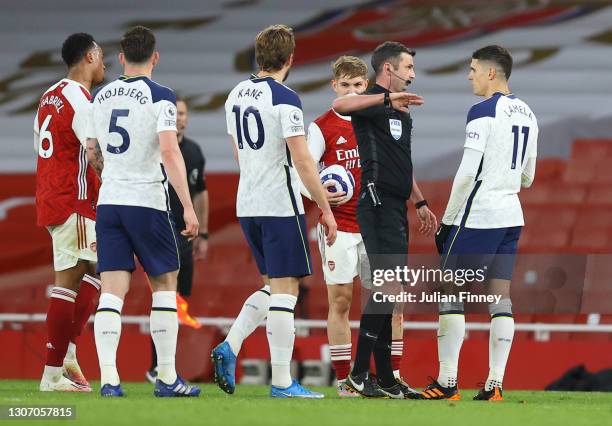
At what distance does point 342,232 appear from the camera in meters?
7.69

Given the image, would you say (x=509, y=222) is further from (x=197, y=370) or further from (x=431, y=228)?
(x=197, y=370)

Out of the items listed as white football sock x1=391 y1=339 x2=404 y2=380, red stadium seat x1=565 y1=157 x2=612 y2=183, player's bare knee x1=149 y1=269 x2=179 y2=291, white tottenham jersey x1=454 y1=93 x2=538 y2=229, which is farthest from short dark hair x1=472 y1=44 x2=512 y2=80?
red stadium seat x1=565 y1=157 x2=612 y2=183

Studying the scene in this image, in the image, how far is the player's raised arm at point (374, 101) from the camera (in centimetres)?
674

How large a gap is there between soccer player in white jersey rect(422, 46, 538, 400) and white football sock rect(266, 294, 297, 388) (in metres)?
→ 0.93

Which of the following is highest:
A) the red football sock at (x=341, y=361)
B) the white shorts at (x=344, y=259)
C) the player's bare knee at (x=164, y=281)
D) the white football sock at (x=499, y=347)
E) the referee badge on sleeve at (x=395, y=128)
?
the referee badge on sleeve at (x=395, y=128)

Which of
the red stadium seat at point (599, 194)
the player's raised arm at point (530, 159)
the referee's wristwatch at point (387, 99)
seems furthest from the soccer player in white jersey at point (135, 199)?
the red stadium seat at point (599, 194)

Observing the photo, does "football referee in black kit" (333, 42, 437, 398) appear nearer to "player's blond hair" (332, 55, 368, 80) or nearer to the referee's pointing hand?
the referee's pointing hand

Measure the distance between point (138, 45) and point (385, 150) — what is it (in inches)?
59.3

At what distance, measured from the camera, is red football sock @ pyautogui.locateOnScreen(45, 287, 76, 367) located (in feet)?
24.5

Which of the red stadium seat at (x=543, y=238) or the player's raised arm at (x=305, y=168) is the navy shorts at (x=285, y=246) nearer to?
the player's raised arm at (x=305, y=168)

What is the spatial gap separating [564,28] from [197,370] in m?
9.75

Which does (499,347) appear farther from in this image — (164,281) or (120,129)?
(120,129)

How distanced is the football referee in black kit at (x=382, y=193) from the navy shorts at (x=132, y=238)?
1.16 m

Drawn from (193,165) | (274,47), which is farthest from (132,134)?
(193,165)
